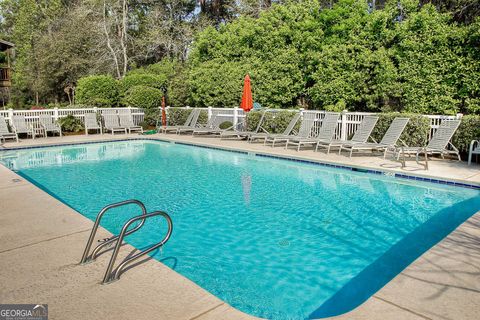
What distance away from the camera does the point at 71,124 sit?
1641 centimetres

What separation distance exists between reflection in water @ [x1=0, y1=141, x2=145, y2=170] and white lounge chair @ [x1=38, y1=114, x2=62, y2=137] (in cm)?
221

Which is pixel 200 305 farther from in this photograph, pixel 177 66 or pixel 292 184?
pixel 177 66

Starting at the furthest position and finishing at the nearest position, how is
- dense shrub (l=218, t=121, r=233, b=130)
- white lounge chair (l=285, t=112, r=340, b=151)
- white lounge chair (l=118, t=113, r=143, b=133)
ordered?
white lounge chair (l=118, t=113, r=143, b=133)
dense shrub (l=218, t=121, r=233, b=130)
white lounge chair (l=285, t=112, r=340, b=151)

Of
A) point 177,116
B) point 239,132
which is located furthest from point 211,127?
point 177,116

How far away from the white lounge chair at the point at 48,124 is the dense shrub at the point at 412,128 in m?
12.1

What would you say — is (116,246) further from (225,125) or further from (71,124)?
(71,124)

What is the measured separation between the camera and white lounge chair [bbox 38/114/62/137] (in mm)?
15219

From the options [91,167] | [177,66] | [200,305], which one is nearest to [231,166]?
[91,167]

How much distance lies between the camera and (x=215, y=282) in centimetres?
400

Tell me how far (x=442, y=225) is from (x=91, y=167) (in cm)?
821

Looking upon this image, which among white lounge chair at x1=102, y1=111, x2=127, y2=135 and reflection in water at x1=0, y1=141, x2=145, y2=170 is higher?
white lounge chair at x1=102, y1=111, x2=127, y2=135

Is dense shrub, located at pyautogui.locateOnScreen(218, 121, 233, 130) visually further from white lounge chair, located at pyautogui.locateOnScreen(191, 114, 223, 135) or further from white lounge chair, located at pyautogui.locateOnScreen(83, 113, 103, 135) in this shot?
white lounge chair, located at pyautogui.locateOnScreen(83, 113, 103, 135)

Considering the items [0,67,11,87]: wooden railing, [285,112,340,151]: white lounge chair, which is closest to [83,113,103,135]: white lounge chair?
[285,112,340,151]: white lounge chair

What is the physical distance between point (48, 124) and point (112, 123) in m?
2.43
